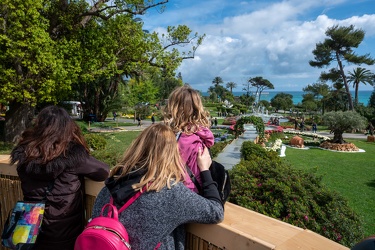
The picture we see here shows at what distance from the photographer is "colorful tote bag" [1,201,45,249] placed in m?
2.04

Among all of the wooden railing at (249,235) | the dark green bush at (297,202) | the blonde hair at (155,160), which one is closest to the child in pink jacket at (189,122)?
the blonde hair at (155,160)

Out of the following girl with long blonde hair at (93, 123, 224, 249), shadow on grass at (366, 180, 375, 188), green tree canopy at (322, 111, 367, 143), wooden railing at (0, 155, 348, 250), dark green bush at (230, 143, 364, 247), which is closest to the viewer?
wooden railing at (0, 155, 348, 250)

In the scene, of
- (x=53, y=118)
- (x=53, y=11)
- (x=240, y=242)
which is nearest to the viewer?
(x=240, y=242)

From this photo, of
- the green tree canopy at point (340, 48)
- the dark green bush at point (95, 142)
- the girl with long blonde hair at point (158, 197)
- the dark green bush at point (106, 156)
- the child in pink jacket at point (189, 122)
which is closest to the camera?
the girl with long blonde hair at point (158, 197)

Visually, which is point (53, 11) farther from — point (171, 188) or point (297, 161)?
point (171, 188)

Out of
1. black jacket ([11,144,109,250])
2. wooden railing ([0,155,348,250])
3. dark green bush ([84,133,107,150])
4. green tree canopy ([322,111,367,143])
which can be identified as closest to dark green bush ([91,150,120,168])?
black jacket ([11,144,109,250])

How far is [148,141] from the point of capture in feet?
5.23

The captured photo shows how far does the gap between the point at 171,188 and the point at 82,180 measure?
113cm

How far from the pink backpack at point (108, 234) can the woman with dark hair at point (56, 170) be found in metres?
0.74

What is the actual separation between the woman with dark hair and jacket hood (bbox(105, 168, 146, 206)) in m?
0.64

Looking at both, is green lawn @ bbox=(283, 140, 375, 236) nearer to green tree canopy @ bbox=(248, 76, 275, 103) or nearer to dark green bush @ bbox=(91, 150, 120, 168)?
dark green bush @ bbox=(91, 150, 120, 168)

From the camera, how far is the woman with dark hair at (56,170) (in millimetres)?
2023

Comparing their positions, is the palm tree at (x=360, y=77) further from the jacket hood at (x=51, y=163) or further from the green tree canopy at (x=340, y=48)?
the jacket hood at (x=51, y=163)

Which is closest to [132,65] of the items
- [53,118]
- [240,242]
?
[53,118]
